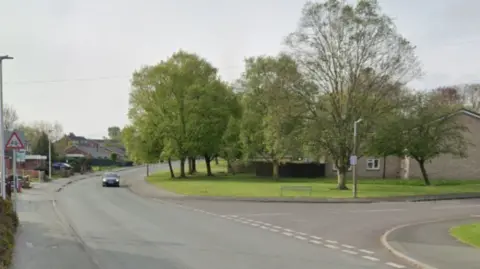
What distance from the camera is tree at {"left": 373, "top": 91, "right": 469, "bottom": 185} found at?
125ft

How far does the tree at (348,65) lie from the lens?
116ft

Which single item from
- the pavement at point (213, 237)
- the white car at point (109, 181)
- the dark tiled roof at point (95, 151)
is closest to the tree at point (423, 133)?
the pavement at point (213, 237)

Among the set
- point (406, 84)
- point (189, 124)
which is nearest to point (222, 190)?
point (406, 84)

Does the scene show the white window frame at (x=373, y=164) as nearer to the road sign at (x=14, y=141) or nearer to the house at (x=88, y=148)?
the road sign at (x=14, y=141)

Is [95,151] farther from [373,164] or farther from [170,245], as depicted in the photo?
[170,245]

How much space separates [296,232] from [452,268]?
6.49 m

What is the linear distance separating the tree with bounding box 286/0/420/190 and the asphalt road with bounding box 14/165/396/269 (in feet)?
58.4

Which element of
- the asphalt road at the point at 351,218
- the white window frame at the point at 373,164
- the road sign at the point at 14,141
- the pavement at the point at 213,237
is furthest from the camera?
the white window frame at the point at 373,164

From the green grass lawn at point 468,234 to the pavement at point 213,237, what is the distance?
2297mm

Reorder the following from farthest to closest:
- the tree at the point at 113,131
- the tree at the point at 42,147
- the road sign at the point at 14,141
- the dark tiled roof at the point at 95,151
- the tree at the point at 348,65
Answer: the tree at the point at 113,131, the dark tiled roof at the point at 95,151, the tree at the point at 42,147, the tree at the point at 348,65, the road sign at the point at 14,141

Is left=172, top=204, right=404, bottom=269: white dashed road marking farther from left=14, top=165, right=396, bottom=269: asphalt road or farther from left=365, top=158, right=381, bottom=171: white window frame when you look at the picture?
left=365, top=158, right=381, bottom=171: white window frame

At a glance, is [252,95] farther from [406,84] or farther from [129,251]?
[129,251]

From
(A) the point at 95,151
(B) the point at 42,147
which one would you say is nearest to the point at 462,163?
(B) the point at 42,147

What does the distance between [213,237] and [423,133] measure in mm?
29242
